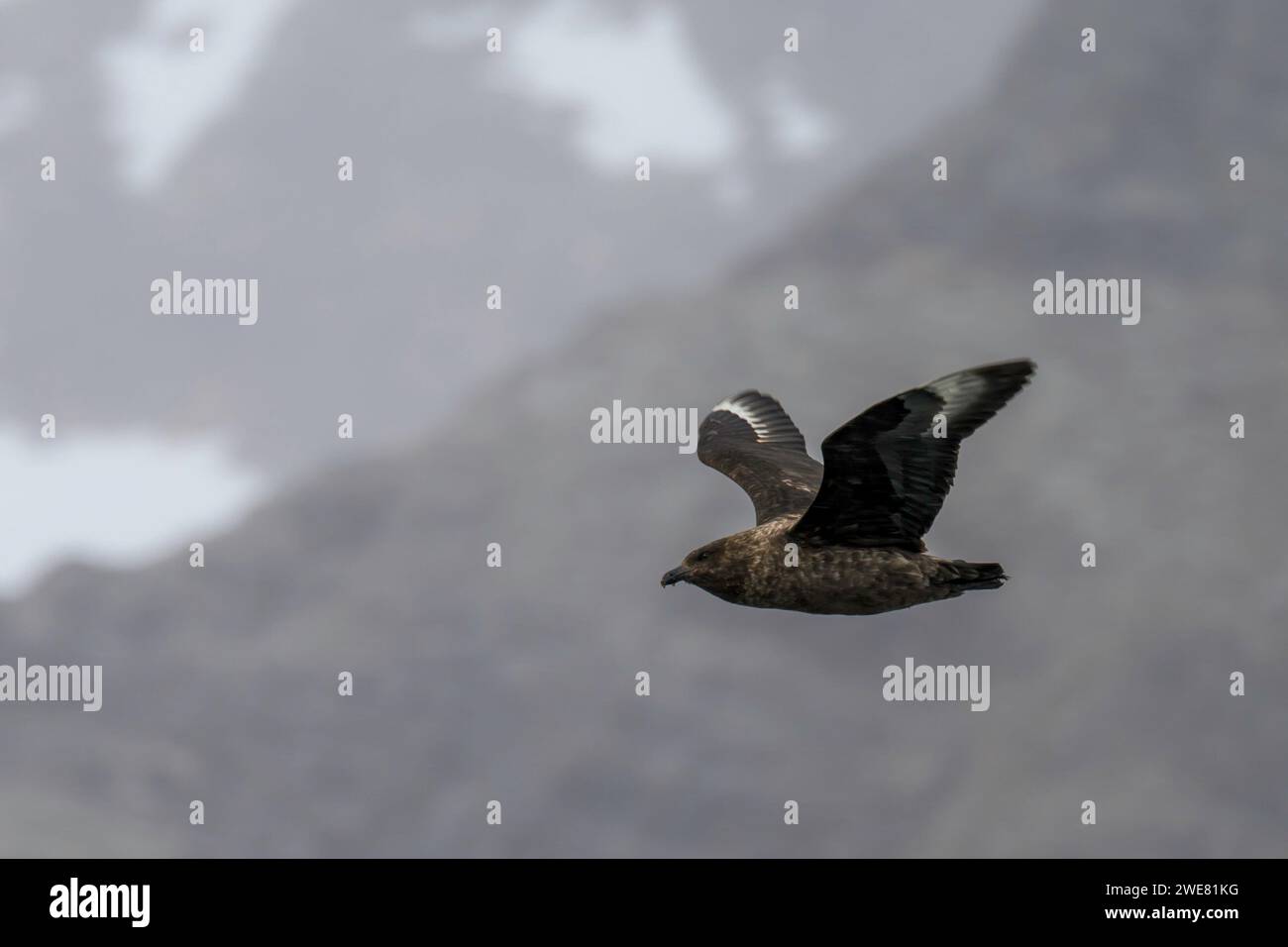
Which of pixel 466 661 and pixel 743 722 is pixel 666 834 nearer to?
pixel 743 722

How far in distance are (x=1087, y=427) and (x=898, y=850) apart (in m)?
37.6

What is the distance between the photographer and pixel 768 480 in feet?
49.0

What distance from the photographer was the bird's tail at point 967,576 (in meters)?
11.9

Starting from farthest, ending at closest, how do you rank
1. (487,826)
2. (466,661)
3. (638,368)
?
(638,368) → (466,661) → (487,826)

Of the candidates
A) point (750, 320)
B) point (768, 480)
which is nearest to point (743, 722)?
point (750, 320)

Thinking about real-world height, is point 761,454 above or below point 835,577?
above

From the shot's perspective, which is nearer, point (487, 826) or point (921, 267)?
point (487, 826)

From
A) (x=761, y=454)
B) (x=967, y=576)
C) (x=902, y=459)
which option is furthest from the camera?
(x=761, y=454)

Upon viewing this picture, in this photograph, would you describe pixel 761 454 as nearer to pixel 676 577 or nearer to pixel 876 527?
pixel 676 577

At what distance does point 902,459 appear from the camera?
1168 cm

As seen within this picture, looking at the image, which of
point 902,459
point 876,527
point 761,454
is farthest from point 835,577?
point 761,454

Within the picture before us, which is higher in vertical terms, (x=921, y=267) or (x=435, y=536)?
(x=921, y=267)

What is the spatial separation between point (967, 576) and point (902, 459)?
0.97 meters
